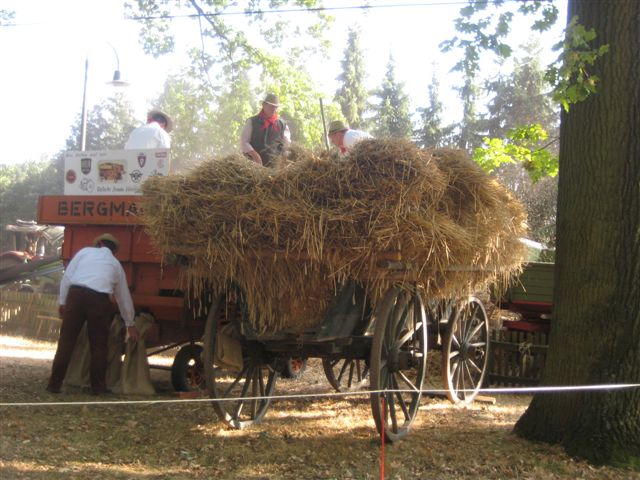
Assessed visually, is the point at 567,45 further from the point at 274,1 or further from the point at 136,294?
the point at 274,1

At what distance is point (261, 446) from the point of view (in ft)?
19.4

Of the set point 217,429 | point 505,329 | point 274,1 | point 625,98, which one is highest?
point 274,1

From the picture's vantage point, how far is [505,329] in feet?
32.0

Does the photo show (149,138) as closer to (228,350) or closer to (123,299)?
(123,299)

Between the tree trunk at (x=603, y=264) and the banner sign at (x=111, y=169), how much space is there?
156 inches

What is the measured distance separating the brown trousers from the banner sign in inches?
46.4

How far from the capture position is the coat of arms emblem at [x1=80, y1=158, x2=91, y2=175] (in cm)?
789

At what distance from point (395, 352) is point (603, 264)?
1.73 m

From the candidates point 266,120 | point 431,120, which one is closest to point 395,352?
point 266,120

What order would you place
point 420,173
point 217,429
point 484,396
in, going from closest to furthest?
point 420,173
point 217,429
point 484,396

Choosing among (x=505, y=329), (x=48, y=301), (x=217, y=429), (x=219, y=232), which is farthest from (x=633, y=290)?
(x=48, y=301)

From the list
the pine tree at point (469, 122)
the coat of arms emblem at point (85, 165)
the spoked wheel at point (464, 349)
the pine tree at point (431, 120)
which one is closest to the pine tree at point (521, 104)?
the pine tree at point (469, 122)

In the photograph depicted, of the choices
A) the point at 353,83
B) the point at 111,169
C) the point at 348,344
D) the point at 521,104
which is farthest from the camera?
the point at 353,83

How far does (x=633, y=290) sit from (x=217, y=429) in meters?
3.53
